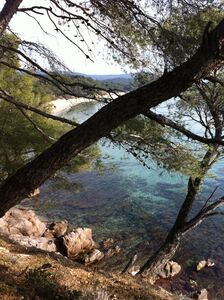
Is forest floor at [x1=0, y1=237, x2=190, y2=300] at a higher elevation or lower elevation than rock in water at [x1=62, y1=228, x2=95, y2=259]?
higher

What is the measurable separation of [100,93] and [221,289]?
9155mm

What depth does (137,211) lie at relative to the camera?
19.0 meters

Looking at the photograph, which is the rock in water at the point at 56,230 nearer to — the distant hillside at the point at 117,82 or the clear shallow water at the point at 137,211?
the clear shallow water at the point at 137,211

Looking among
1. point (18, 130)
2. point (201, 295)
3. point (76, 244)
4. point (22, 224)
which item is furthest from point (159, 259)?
point (18, 130)

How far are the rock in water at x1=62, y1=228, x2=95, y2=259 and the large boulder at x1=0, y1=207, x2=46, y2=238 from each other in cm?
133

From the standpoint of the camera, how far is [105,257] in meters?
13.8

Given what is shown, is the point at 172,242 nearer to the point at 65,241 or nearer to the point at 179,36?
the point at 65,241

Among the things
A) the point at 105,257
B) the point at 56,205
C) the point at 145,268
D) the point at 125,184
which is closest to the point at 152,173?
the point at 125,184

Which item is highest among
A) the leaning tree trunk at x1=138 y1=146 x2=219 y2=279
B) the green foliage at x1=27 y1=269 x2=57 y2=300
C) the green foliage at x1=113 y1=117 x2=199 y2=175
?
the green foliage at x1=113 y1=117 x2=199 y2=175

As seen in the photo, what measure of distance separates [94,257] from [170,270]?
8.72 feet

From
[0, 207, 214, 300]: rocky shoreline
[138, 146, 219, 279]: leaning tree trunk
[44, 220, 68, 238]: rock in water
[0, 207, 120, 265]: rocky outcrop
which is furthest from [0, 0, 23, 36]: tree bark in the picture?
[44, 220, 68, 238]: rock in water

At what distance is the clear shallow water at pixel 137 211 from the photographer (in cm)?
1391

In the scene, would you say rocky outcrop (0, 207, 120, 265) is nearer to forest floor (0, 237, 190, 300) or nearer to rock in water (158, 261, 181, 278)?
rock in water (158, 261, 181, 278)

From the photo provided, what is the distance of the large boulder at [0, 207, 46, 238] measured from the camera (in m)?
14.4
